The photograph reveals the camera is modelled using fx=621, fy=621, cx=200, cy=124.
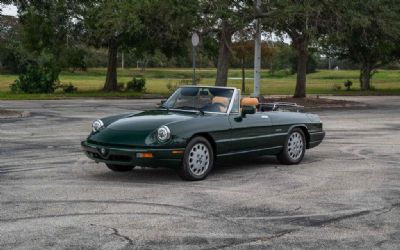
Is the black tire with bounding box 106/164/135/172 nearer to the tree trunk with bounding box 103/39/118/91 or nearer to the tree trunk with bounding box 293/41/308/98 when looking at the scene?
the tree trunk with bounding box 293/41/308/98

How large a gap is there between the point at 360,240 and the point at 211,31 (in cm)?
2121

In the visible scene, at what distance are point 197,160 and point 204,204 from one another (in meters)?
1.53

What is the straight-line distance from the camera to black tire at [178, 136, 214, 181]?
8570 mm

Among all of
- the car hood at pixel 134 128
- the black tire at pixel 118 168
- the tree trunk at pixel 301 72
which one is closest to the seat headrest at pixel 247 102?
the car hood at pixel 134 128

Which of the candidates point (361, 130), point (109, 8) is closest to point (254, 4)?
point (109, 8)

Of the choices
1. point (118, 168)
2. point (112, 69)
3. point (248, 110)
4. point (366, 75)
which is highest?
point (112, 69)

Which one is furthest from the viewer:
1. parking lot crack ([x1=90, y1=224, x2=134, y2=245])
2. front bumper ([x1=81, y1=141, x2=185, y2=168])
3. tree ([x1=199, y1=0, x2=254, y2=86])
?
tree ([x1=199, y1=0, x2=254, y2=86])

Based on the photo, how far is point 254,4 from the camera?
25.2m

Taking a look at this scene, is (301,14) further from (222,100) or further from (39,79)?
(39,79)

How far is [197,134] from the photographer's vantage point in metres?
8.74

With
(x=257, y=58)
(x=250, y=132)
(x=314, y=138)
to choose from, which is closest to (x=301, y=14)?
(x=257, y=58)

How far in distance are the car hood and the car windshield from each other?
0.36 metres

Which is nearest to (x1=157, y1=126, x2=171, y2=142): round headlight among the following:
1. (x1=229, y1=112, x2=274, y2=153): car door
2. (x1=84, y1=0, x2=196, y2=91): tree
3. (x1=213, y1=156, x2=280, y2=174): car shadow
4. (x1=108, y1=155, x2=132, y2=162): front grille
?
(x1=108, y1=155, x2=132, y2=162): front grille

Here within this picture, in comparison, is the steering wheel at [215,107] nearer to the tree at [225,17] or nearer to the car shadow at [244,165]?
the car shadow at [244,165]
